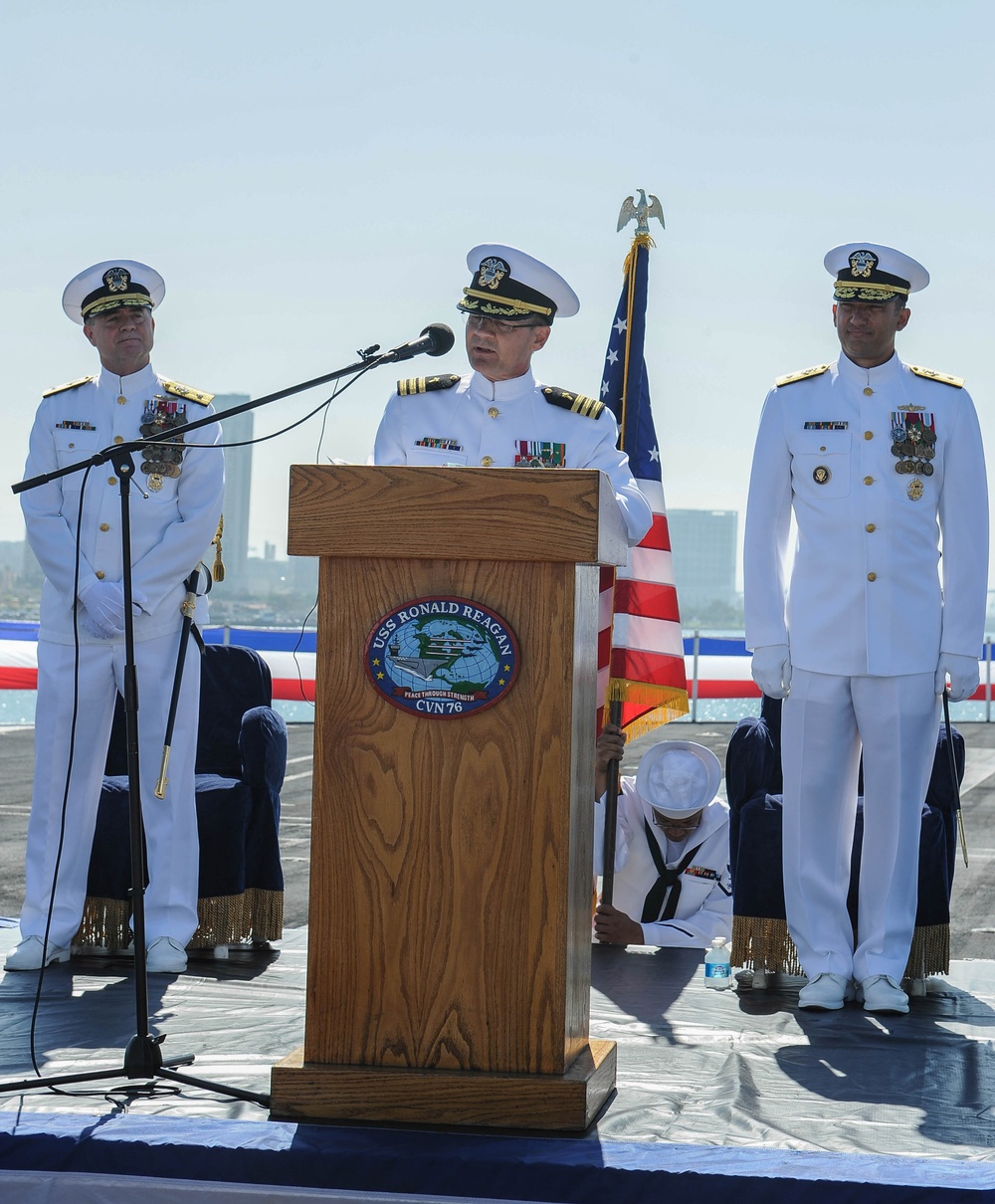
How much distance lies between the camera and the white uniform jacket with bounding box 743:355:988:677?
3.97m

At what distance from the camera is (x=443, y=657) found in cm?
256

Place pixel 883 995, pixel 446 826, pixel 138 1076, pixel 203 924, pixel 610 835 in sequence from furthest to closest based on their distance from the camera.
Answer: pixel 610 835
pixel 203 924
pixel 883 995
pixel 138 1076
pixel 446 826

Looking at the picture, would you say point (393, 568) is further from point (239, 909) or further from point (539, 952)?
point (239, 909)

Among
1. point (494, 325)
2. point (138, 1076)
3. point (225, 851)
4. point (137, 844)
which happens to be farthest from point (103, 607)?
point (138, 1076)

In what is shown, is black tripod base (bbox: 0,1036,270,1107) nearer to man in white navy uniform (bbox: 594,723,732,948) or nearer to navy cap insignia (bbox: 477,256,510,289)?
navy cap insignia (bbox: 477,256,510,289)

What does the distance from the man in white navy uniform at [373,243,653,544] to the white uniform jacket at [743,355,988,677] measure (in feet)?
1.55

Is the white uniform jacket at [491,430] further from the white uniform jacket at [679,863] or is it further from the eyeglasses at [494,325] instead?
the white uniform jacket at [679,863]

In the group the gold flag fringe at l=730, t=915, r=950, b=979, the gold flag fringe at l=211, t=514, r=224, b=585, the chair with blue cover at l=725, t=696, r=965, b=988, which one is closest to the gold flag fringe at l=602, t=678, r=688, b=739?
the chair with blue cover at l=725, t=696, r=965, b=988

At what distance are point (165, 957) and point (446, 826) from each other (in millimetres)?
1885

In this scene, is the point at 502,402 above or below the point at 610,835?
above

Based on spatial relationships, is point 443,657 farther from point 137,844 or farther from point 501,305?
point 501,305

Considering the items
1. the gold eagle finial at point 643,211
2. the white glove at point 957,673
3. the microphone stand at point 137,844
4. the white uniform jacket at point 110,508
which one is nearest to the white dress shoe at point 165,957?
the white uniform jacket at point 110,508

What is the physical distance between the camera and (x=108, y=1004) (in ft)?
12.0

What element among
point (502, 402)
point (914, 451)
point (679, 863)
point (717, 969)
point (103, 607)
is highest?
point (502, 402)
